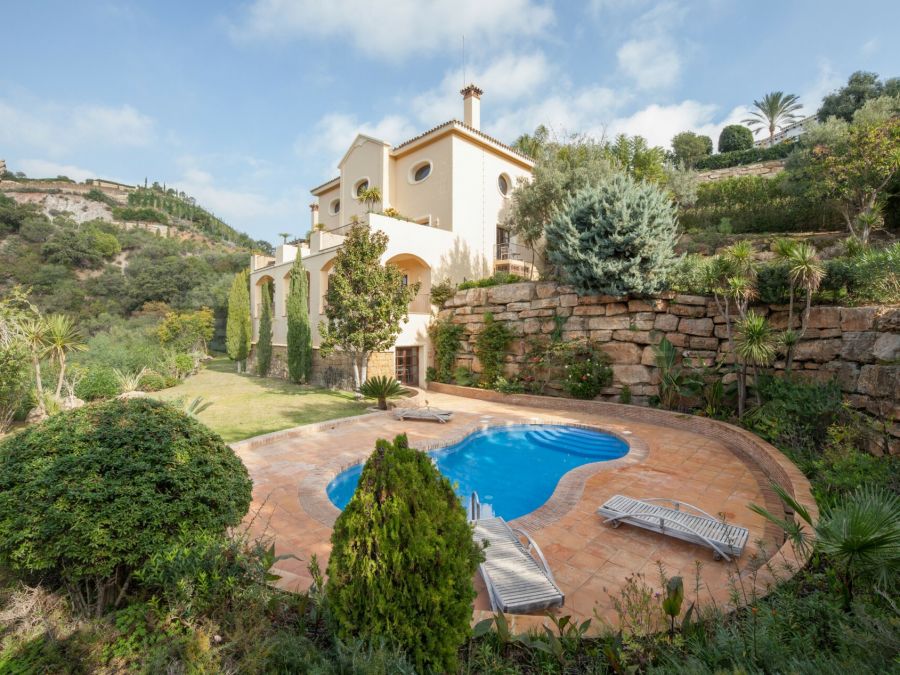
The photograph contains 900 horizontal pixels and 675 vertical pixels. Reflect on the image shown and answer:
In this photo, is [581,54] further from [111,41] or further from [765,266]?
[111,41]

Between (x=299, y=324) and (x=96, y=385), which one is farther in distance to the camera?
(x=299, y=324)

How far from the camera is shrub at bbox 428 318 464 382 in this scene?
48.7 feet

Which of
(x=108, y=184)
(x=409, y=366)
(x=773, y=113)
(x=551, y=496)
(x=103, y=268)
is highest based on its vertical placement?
(x=108, y=184)

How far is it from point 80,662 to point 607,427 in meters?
9.18

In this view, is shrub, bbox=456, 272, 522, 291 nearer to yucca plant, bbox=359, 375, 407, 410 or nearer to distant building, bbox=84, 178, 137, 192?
yucca plant, bbox=359, 375, 407, 410

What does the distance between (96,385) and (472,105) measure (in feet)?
61.0

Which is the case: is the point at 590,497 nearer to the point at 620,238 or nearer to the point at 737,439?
the point at 737,439

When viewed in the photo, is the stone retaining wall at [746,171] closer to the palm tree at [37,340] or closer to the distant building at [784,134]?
the distant building at [784,134]

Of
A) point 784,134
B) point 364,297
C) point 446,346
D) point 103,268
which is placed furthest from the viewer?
point 103,268

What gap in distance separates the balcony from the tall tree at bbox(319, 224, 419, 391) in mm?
7549

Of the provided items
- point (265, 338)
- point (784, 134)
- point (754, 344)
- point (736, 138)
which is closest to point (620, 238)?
point (754, 344)

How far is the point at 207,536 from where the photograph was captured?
2.97 m

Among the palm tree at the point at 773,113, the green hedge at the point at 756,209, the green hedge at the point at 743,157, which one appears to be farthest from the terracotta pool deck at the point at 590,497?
the palm tree at the point at 773,113

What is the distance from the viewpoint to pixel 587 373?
11.5m
